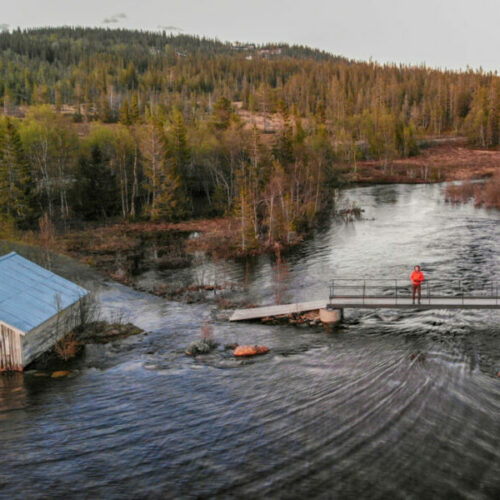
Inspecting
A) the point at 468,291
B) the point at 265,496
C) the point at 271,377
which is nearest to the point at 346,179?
the point at 468,291

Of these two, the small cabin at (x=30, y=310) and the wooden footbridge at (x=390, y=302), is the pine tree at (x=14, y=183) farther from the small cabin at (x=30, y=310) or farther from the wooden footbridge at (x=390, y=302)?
the wooden footbridge at (x=390, y=302)

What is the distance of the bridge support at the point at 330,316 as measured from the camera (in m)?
33.8

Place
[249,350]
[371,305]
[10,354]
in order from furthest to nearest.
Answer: [371,305] < [249,350] < [10,354]

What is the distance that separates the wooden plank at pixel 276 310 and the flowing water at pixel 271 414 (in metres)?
1.16

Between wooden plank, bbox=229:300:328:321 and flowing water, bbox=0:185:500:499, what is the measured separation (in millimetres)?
1163

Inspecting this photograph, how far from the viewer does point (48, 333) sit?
1154 inches

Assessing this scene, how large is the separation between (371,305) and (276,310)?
230 inches

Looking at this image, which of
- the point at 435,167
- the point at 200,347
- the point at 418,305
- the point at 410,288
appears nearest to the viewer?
the point at 200,347

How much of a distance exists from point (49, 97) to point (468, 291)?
16630 cm

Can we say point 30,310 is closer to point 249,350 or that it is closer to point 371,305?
point 249,350

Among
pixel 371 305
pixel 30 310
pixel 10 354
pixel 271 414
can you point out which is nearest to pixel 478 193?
pixel 371 305

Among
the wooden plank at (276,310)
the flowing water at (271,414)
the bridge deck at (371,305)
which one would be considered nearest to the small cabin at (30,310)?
the flowing water at (271,414)

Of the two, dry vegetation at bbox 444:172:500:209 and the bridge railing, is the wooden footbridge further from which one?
dry vegetation at bbox 444:172:500:209

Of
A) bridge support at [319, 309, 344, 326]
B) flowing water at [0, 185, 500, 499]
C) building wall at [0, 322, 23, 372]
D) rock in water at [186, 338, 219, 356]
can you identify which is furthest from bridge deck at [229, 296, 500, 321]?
building wall at [0, 322, 23, 372]
